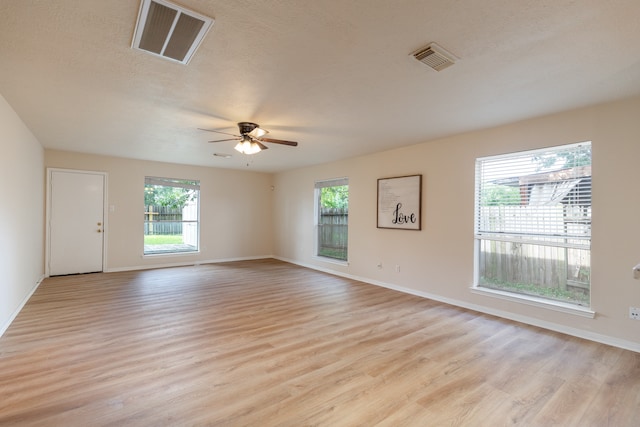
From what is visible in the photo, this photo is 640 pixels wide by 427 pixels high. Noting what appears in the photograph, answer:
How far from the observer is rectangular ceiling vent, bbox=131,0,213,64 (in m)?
1.69

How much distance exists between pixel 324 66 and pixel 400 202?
3.15 metres

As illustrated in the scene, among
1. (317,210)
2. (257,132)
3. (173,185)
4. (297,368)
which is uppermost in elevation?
(257,132)

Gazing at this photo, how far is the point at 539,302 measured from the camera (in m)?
3.48

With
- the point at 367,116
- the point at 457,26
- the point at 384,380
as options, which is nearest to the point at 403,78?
the point at 457,26

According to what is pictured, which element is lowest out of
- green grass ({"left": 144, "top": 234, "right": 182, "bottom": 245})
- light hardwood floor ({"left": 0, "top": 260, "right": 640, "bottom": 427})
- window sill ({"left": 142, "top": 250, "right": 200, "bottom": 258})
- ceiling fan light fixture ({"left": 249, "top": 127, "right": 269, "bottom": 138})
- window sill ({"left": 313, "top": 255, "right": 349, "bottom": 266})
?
light hardwood floor ({"left": 0, "top": 260, "right": 640, "bottom": 427})

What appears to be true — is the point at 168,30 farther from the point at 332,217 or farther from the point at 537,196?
the point at 332,217

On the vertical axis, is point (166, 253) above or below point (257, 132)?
below

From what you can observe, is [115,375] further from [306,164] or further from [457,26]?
[306,164]

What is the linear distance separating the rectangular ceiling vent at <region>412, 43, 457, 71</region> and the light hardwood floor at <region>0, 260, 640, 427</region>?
2.42 metres

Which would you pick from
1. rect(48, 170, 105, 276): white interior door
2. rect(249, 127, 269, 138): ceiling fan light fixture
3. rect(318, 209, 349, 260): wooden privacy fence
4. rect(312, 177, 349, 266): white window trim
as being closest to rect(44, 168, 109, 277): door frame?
rect(48, 170, 105, 276): white interior door

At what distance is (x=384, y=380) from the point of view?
2.29 meters

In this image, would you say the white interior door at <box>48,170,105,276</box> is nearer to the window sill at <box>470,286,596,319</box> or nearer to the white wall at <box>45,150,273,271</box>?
the white wall at <box>45,150,273,271</box>

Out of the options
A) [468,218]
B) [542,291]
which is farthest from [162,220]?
[542,291]

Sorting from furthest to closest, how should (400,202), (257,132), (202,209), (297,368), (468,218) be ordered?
1. (202,209)
2. (400,202)
3. (468,218)
4. (257,132)
5. (297,368)
